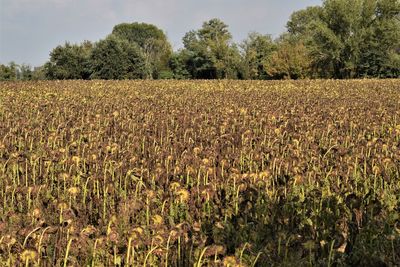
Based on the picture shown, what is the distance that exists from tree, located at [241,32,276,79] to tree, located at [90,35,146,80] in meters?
18.4

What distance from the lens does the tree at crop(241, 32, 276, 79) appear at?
65375 millimetres

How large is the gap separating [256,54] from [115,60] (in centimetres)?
2326

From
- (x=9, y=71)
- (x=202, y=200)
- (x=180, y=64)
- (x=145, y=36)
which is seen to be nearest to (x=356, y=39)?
(x=180, y=64)

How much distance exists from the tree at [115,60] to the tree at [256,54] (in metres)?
18.4

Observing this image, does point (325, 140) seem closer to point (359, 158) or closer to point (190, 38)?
point (359, 158)

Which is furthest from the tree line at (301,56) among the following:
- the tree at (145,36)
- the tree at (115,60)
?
the tree at (145,36)

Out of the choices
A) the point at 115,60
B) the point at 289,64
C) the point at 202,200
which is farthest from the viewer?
the point at 289,64

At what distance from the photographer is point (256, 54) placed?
66.8 m

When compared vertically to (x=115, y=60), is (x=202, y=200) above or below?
below

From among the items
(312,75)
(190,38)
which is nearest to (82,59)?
(312,75)

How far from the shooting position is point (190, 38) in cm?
9881

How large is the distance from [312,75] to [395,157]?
2129 inches

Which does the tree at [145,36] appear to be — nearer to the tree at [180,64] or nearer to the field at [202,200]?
the tree at [180,64]

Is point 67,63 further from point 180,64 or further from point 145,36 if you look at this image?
point 145,36
